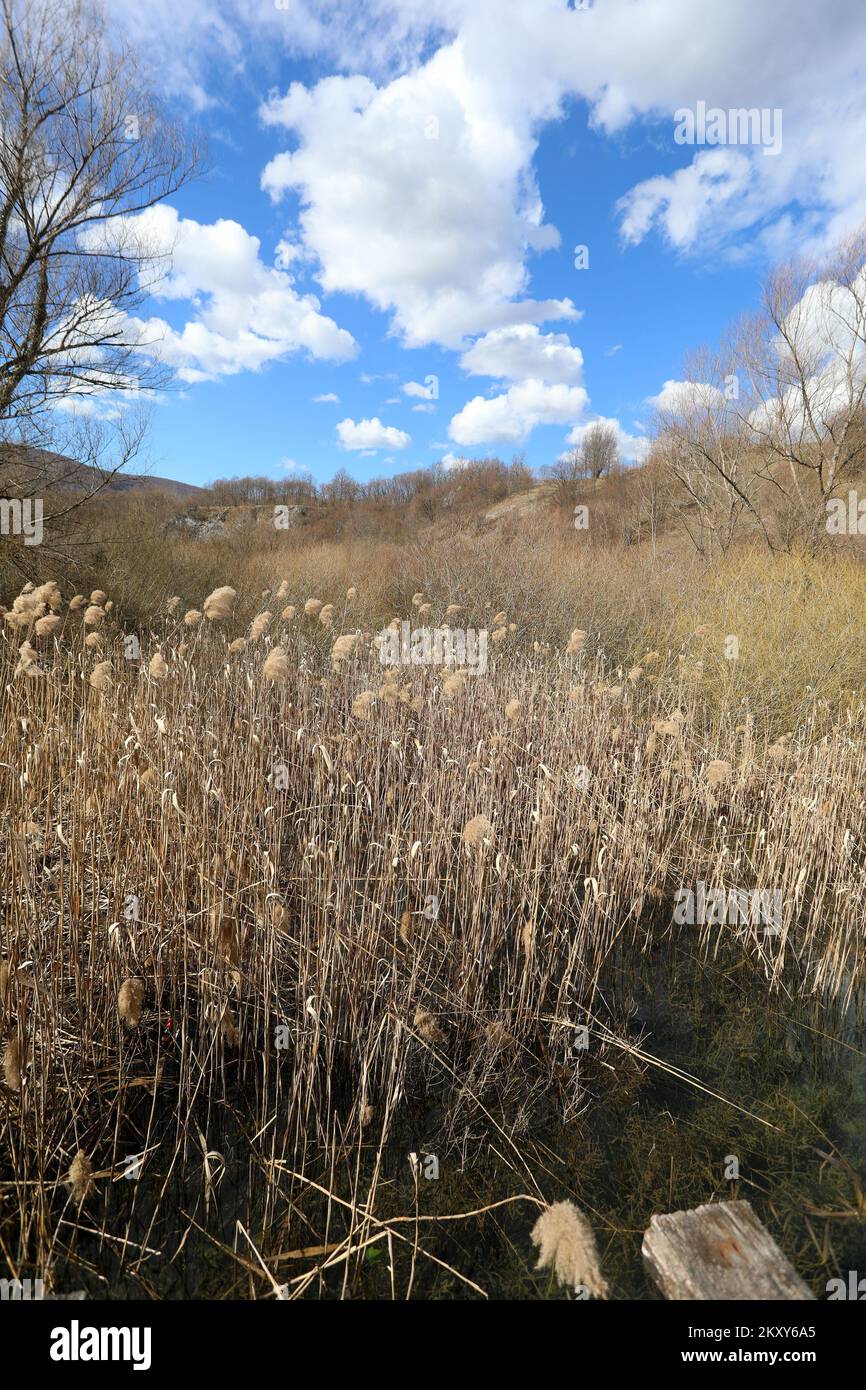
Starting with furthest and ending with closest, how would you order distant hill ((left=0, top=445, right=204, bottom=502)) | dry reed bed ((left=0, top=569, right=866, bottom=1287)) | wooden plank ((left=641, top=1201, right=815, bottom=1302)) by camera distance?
1. distant hill ((left=0, top=445, right=204, bottom=502))
2. dry reed bed ((left=0, top=569, right=866, bottom=1287))
3. wooden plank ((left=641, top=1201, right=815, bottom=1302))

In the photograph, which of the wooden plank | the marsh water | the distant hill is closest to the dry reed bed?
the marsh water

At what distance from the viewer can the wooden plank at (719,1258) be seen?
48.9 inches

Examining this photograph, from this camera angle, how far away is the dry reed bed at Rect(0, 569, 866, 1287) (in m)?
1.84

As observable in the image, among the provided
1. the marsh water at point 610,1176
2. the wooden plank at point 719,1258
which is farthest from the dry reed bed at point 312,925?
the wooden plank at point 719,1258

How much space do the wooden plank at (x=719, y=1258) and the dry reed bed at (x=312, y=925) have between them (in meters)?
0.60

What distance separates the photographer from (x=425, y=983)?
2418 millimetres

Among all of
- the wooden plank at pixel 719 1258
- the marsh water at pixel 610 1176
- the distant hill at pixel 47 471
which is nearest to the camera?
the wooden plank at pixel 719 1258

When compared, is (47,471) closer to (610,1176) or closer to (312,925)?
(312,925)

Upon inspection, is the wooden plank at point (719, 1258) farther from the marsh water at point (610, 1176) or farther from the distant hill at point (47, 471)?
the distant hill at point (47, 471)

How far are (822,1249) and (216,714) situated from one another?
352cm

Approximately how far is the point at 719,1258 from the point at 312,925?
68.5 inches

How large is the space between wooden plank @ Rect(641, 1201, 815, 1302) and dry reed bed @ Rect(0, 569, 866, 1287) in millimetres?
602

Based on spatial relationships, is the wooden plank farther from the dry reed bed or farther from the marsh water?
the dry reed bed

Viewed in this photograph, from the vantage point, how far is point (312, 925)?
8.59 feet
